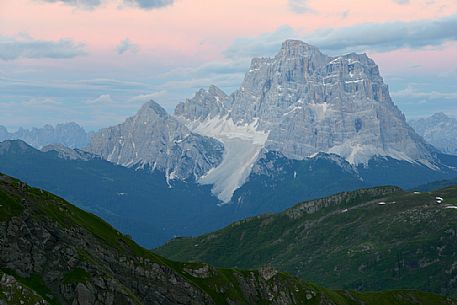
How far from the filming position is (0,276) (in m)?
199

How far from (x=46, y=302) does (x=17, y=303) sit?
373 inches

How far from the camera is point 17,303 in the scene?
19175cm

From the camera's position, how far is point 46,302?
653 feet

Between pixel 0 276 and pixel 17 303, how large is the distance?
11.6m

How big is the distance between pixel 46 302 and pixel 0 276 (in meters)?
14.7
